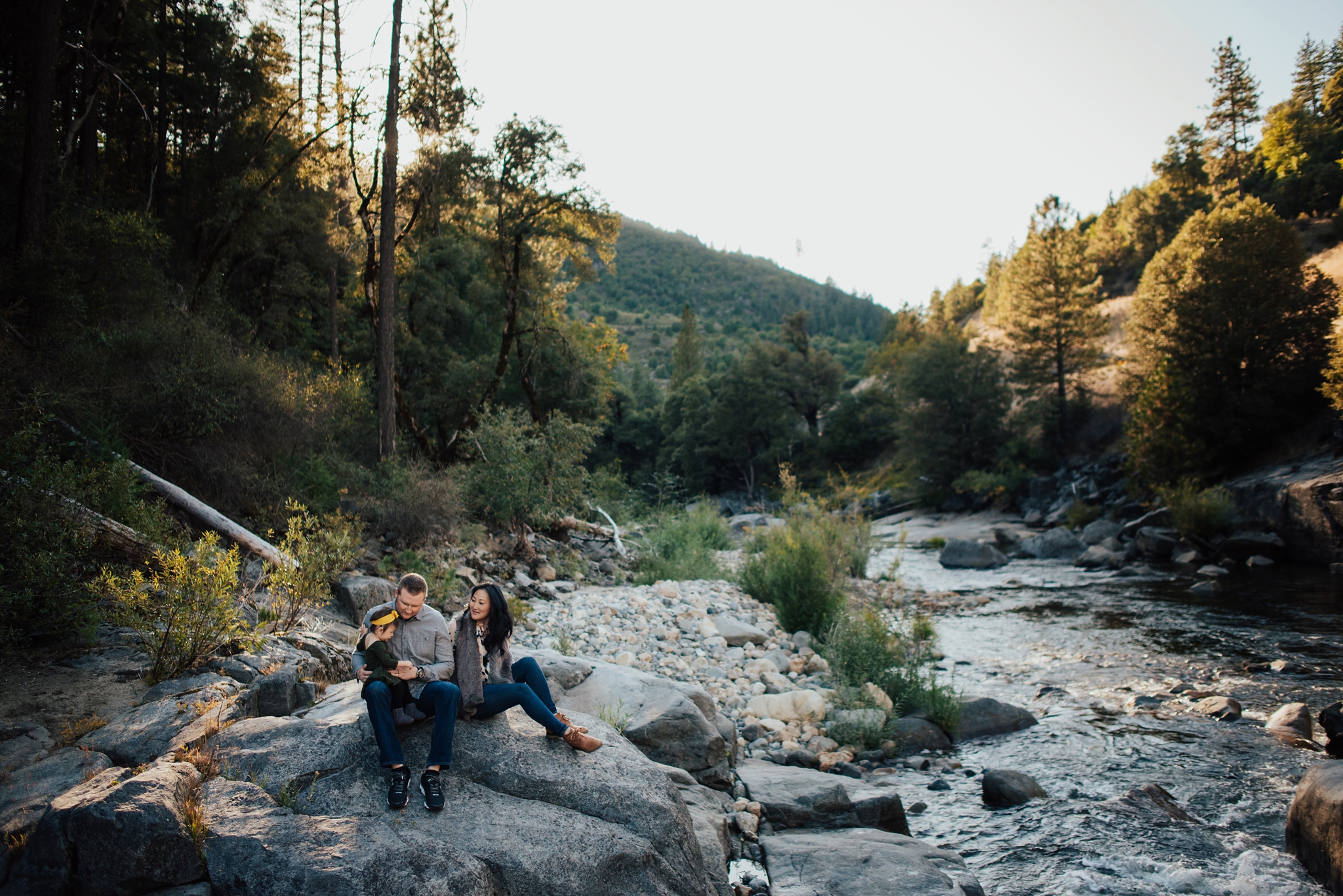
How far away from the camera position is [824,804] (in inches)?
201

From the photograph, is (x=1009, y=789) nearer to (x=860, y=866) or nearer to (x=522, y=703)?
(x=860, y=866)

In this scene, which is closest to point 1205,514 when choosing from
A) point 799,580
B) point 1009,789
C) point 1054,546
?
point 1054,546

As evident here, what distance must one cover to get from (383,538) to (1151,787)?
10269mm

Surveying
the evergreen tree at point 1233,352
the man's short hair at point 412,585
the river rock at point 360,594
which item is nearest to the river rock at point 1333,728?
the man's short hair at point 412,585

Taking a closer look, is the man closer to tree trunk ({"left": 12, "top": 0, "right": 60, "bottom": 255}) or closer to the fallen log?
the fallen log

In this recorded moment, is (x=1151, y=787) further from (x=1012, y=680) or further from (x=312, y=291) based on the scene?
(x=312, y=291)

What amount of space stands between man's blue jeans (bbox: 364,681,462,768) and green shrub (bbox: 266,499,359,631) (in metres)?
3.21

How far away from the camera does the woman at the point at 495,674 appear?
4.04 metres

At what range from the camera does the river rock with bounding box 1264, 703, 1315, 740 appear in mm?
6805

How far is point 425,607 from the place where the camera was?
429cm

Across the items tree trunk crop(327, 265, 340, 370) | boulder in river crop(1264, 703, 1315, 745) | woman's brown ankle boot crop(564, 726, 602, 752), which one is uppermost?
tree trunk crop(327, 265, 340, 370)

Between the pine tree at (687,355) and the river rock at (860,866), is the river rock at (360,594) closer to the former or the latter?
the river rock at (860,866)

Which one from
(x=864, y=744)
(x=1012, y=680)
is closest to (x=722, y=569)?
(x=1012, y=680)

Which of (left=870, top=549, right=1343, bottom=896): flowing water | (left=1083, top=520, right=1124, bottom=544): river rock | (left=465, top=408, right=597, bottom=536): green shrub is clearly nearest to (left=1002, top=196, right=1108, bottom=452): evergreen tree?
(left=1083, top=520, right=1124, bottom=544): river rock
